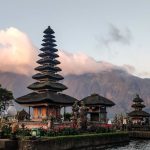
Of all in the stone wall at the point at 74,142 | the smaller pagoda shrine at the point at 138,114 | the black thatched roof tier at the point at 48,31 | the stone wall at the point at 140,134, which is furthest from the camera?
the smaller pagoda shrine at the point at 138,114

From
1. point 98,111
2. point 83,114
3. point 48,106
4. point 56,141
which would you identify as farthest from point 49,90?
point 56,141

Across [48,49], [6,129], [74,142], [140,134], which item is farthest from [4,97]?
[74,142]

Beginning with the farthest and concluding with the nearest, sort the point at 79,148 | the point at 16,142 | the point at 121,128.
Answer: the point at 121,128
the point at 79,148
the point at 16,142

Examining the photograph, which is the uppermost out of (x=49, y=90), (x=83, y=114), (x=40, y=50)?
(x=40, y=50)

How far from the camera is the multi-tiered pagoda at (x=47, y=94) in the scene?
249ft

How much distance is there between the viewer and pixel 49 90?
7944 centimetres

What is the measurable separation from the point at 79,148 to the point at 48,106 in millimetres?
25223

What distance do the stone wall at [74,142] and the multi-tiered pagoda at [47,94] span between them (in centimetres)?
1536

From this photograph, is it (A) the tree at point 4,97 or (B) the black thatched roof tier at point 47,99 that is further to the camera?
(A) the tree at point 4,97

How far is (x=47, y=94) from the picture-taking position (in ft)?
251

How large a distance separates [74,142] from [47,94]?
87.5 feet

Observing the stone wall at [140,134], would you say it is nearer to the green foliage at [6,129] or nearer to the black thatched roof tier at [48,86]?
the black thatched roof tier at [48,86]

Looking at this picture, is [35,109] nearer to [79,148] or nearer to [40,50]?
[40,50]

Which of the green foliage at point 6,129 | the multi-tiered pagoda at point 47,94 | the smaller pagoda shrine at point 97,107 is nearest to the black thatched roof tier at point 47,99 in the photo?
the multi-tiered pagoda at point 47,94
